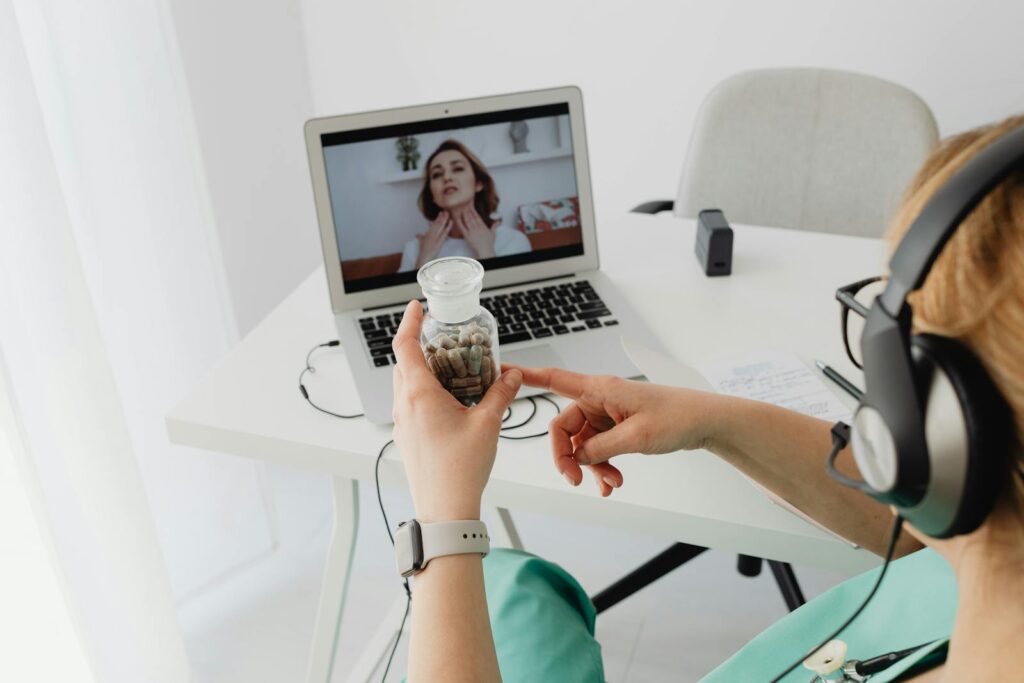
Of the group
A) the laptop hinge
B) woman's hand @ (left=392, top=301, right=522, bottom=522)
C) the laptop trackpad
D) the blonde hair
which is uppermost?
the blonde hair

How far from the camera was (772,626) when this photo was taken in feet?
2.78

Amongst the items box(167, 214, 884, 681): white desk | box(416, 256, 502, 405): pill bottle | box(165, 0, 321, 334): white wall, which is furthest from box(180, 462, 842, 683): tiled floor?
box(416, 256, 502, 405): pill bottle

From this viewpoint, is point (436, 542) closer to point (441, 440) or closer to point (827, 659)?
point (441, 440)

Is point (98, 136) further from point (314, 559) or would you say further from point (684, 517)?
point (684, 517)

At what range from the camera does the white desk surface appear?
3.05ft

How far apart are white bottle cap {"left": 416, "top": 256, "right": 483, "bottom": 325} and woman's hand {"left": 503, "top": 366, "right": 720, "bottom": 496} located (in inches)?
3.9

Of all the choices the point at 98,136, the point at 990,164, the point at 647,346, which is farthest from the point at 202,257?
the point at 990,164

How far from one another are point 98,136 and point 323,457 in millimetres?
780

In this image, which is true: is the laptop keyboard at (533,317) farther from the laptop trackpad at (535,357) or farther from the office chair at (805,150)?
the office chair at (805,150)

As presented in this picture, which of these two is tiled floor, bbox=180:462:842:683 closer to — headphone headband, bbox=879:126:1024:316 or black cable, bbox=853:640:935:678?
black cable, bbox=853:640:935:678

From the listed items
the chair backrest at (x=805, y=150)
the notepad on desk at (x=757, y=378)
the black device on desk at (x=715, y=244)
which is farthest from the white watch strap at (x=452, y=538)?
the chair backrest at (x=805, y=150)

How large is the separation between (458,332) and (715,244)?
0.62m

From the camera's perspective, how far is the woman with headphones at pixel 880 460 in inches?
18.6

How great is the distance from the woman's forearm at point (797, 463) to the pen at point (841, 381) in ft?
0.57
